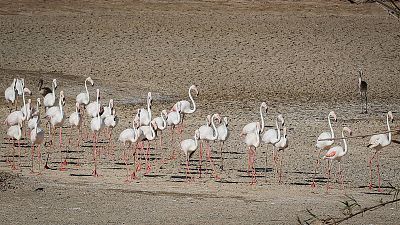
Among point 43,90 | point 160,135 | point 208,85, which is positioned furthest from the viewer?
point 208,85

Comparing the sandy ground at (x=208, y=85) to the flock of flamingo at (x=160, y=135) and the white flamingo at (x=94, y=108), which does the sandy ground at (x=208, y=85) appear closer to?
the flock of flamingo at (x=160, y=135)

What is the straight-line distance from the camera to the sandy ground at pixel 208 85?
36.6 ft

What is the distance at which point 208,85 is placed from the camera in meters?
22.4

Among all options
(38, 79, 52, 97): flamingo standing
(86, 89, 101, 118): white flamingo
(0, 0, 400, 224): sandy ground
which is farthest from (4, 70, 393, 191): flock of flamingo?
(38, 79, 52, 97): flamingo standing

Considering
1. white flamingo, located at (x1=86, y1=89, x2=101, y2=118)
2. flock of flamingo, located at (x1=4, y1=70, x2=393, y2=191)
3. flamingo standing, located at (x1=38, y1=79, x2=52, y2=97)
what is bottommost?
Result: flock of flamingo, located at (x1=4, y1=70, x2=393, y2=191)

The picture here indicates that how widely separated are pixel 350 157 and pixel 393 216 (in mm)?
4341

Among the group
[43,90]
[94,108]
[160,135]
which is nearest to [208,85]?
[43,90]

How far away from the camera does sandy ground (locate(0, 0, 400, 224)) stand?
1116cm

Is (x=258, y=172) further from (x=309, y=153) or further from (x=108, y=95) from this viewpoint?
(x=108, y=95)

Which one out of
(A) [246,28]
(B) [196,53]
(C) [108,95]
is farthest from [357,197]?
(A) [246,28]

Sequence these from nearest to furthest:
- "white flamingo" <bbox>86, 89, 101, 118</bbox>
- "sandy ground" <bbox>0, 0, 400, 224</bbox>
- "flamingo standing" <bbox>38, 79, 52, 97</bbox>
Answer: "sandy ground" <bbox>0, 0, 400, 224</bbox> < "white flamingo" <bbox>86, 89, 101, 118</bbox> < "flamingo standing" <bbox>38, 79, 52, 97</bbox>

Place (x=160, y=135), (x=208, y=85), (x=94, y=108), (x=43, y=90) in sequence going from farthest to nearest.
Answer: (x=208, y=85), (x=43, y=90), (x=160, y=135), (x=94, y=108)

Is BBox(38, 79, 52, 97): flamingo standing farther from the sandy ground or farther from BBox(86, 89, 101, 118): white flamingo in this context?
BBox(86, 89, 101, 118): white flamingo

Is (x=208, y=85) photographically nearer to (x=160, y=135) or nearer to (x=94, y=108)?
(x=160, y=135)
